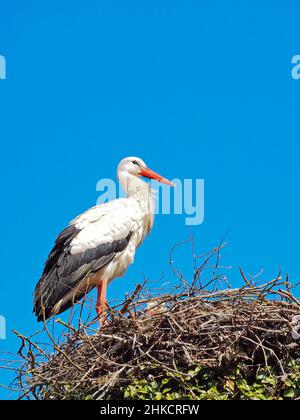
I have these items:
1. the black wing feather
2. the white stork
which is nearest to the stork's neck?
the white stork

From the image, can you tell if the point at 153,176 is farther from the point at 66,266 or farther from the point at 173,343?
the point at 173,343

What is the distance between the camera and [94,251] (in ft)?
36.3

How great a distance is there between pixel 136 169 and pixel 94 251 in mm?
1441

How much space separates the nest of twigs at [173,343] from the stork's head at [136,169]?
3.95 m

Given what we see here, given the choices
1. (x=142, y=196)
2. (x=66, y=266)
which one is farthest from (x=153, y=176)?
(x=66, y=266)

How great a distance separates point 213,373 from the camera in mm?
7863

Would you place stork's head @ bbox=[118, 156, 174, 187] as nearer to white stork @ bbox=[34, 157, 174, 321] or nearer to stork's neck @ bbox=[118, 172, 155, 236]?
stork's neck @ bbox=[118, 172, 155, 236]

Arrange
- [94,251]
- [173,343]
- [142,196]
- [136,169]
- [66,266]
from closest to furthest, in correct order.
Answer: [173,343]
[66,266]
[94,251]
[142,196]
[136,169]

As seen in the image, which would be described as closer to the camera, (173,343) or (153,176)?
(173,343)

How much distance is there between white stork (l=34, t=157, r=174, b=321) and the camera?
423 inches

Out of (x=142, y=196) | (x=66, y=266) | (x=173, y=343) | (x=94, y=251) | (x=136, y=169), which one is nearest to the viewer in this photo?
(x=173, y=343)
